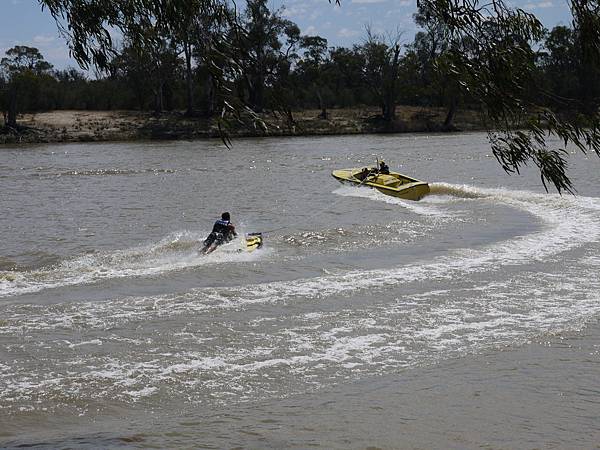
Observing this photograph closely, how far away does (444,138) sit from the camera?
68.0 metres

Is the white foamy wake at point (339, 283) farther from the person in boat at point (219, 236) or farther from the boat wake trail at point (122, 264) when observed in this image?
the person in boat at point (219, 236)

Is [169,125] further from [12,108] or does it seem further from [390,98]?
[390,98]

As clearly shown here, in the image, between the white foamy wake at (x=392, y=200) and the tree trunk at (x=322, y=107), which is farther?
the tree trunk at (x=322, y=107)

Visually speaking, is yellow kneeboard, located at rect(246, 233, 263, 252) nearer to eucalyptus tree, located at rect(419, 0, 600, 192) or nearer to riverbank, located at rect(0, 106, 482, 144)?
eucalyptus tree, located at rect(419, 0, 600, 192)

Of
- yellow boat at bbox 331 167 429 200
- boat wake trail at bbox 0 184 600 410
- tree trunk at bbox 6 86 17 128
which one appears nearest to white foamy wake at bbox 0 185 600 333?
boat wake trail at bbox 0 184 600 410

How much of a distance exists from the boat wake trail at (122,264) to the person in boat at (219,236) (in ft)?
0.48

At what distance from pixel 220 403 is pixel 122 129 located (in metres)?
63.2

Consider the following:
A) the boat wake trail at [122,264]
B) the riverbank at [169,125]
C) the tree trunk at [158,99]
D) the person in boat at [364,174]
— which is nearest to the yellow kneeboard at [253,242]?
A: the boat wake trail at [122,264]

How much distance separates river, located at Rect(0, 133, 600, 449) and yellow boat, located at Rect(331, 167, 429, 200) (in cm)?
162

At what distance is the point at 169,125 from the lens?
72.4 meters

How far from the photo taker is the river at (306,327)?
8.77 metres

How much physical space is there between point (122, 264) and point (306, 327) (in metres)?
6.42

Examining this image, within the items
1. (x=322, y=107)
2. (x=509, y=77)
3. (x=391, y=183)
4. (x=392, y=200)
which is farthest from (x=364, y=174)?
(x=322, y=107)

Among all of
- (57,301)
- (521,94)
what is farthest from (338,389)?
(57,301)
